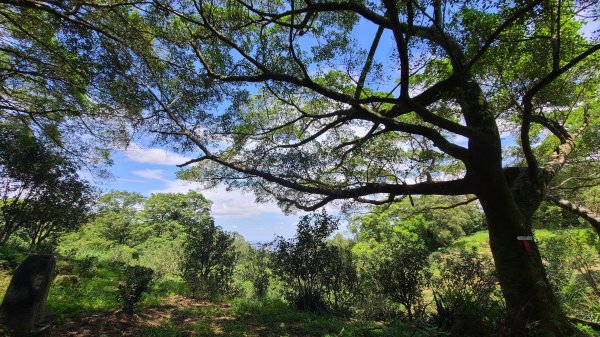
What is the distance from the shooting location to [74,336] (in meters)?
4.07

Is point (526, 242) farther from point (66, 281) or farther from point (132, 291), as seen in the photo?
point (66, 281)

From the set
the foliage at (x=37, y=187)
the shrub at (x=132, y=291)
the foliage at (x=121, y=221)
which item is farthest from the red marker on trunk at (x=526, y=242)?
the foliage at (x=121, y=221)

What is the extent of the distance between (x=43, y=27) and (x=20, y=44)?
1354 millimetres

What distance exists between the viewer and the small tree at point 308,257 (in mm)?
7109

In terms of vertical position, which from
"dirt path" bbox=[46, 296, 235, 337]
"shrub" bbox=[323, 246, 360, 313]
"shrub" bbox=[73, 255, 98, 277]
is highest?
"shrub" bbox=[73, 255, 98, 277]

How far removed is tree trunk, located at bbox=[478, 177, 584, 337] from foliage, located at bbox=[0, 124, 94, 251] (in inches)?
425

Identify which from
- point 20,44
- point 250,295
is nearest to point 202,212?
point 250,295

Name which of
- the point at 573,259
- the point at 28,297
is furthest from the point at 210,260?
the point at 573,259

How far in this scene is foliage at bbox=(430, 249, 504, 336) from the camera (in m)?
3.95

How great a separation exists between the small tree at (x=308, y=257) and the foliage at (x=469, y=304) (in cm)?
274

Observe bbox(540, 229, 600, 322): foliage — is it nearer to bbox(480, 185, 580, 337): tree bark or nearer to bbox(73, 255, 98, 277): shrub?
bbox(480, 185, 580, 337): tree bark

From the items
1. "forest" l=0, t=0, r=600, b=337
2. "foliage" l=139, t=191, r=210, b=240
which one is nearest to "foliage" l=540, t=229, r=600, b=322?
"forest" l=0, t=0, r=600, b=337

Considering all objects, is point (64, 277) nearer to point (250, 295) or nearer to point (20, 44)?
point (250, 295)

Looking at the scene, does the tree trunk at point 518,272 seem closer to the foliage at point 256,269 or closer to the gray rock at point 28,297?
the foliage at point 256,269
